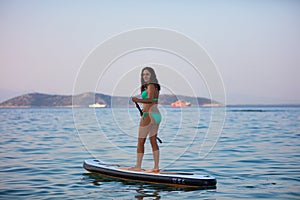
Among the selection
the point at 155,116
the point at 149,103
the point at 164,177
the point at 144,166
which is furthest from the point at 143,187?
the point at 144,166

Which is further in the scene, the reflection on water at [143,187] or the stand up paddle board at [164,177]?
the stand up paddle board at [164,177]

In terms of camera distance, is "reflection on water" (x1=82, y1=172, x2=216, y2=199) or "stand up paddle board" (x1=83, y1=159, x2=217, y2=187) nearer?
"reflection on water" (x1=82, y1=172, x2=216, y2=199)

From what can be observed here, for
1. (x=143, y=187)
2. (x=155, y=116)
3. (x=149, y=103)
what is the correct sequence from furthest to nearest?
(x=143, y=187) < (x=155, y=116) < (x=149, y=103)

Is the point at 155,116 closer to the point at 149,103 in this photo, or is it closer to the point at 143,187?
the point at 149,103

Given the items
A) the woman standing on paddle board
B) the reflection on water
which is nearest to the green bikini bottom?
the woman standing on paddle board

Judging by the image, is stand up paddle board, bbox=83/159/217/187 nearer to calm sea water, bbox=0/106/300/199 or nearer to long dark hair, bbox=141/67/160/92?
calm sea water, bbox=0/106/300/199

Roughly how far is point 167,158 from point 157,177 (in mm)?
4457

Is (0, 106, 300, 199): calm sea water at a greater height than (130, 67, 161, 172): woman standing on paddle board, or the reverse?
(130, 67, 161, 172): woman standing on paddle board

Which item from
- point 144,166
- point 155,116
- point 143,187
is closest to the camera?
point 155,116

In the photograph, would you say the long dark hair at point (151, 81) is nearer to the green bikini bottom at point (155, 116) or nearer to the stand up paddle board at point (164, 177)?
the green bikini bottom at point (155, 116)

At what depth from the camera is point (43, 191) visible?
8.70 m

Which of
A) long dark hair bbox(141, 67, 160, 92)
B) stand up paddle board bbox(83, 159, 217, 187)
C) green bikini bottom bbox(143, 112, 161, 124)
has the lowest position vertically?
stand up paddle board bbox(83, 159, 217, 187)

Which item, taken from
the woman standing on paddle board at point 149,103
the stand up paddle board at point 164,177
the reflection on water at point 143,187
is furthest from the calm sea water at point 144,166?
the woman standing on paddle board at point 149,103

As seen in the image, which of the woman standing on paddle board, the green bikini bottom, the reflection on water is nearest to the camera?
the reflection on water
